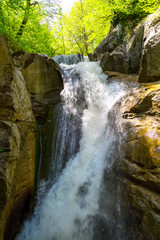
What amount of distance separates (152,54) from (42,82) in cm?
471

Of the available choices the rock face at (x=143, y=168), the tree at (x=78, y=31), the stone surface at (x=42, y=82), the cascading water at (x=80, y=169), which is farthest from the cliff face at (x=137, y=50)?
the tree at (x=78, y=31)

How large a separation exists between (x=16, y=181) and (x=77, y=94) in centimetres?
457

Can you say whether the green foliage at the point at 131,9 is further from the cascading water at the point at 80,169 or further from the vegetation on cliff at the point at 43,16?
the cascading water at the point at 80,169

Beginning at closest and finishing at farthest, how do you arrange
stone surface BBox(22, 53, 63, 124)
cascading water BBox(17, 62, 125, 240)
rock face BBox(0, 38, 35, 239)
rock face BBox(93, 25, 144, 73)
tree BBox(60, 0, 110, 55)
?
rock face BBox(0, 38, 35, 239) < cascading water BBox(17, 62, 125, 240) < stone surface BBox(22, 53, 63, 124) < rock face BBox(93, 25, 144, 73) < tree BBox(60, 0, 110, 55)

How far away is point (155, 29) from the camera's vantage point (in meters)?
4.45

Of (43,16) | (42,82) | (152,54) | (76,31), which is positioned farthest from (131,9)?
(76,31)

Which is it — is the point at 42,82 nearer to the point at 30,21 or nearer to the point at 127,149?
the point at 30,21

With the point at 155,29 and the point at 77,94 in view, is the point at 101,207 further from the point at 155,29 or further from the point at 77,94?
the point at 155,29

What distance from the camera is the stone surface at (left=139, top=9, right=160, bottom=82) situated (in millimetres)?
4336

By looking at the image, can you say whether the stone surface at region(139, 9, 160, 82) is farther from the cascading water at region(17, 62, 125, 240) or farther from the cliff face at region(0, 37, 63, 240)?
the cliff face at region(0, 37, 63, 240)

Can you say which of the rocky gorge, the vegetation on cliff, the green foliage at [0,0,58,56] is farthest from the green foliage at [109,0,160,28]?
the green foliage at [0,0,58,56]

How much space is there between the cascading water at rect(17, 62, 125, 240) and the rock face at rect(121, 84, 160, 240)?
50cm

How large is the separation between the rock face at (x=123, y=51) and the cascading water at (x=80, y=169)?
114 cm

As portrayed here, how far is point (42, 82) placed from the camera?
19.6 ft
